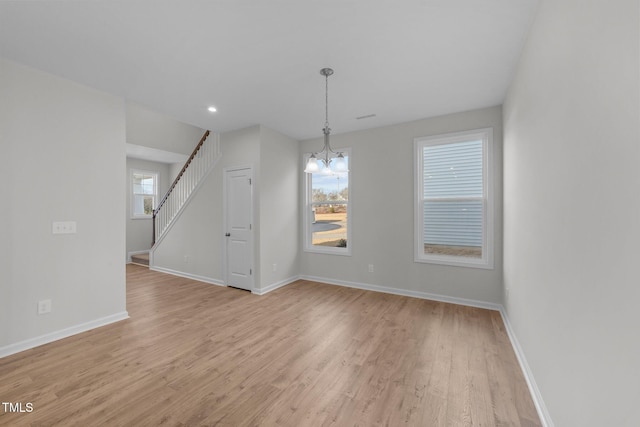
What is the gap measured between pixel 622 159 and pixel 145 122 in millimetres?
7576

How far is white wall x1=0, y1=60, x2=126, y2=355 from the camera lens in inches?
97.4

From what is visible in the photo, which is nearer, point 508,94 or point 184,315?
point 508,94

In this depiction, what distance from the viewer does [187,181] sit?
556cm

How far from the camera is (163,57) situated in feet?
Answer: 8.01

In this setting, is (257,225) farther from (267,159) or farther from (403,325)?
(403,325)

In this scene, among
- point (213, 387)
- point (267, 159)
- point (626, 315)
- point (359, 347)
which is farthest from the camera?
point (267, 159)

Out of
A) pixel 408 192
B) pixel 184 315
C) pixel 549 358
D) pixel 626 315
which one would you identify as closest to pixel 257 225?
pixel 184 315

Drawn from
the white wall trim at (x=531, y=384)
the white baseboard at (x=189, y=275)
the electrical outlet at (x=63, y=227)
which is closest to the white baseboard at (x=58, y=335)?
the electrical outlet at (x=63, y=227)

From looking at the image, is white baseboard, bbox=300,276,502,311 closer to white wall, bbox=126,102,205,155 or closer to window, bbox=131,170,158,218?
white wall, bbox=126,102,205,155

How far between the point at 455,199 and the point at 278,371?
10.6 feet

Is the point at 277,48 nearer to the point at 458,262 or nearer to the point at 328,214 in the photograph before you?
the point at 328,214

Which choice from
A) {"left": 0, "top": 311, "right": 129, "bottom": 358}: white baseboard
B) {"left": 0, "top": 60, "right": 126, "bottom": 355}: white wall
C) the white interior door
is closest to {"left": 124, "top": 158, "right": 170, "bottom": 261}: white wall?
the white interior door

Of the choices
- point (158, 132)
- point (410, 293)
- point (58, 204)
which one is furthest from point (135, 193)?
point (410, 293)

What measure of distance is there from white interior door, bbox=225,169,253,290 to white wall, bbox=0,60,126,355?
1.62 metres
